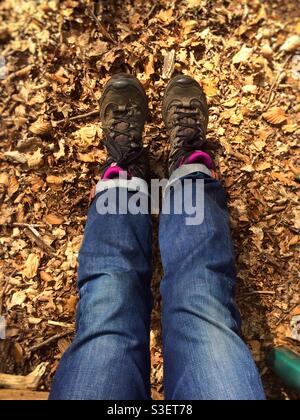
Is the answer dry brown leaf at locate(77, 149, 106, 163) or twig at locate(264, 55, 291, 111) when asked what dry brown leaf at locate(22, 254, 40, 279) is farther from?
twig at locate(264, 55, 291, 111)

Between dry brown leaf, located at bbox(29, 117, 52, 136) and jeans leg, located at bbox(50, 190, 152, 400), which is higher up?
dry brown leaf, located at bbox(29, 117, 52, 136)

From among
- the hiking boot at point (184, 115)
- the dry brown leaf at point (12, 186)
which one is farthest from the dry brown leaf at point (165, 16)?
the dry brown leaf at point (12, 186)

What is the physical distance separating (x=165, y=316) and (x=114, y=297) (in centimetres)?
28

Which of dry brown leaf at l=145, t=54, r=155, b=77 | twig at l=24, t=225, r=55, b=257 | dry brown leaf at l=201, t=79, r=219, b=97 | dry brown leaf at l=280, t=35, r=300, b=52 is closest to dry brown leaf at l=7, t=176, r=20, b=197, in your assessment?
twig at l=24, t=225, r=55, b=257

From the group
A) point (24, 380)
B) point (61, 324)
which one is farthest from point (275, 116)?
point (24, 380)

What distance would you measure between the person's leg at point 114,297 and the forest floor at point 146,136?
324 mm

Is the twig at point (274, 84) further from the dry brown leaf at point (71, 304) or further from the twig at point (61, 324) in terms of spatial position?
the twig at point (61, 324)

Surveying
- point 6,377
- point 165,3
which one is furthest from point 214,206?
point 165,3

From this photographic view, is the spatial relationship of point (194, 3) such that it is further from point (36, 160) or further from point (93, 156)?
point (36, 160)

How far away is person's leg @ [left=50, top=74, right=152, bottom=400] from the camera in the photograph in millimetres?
1659

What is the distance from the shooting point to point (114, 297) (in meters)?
1.87

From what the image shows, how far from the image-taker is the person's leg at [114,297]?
65.3 inches

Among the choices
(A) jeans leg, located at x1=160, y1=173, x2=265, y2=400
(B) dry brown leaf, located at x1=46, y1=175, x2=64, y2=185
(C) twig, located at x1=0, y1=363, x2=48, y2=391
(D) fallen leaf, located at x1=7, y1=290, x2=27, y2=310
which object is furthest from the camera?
(B) dry brown leaf, located at x1=46, y1=175, x2=64, y2=185

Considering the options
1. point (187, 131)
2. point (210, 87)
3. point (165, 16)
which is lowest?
point (187, 131)
